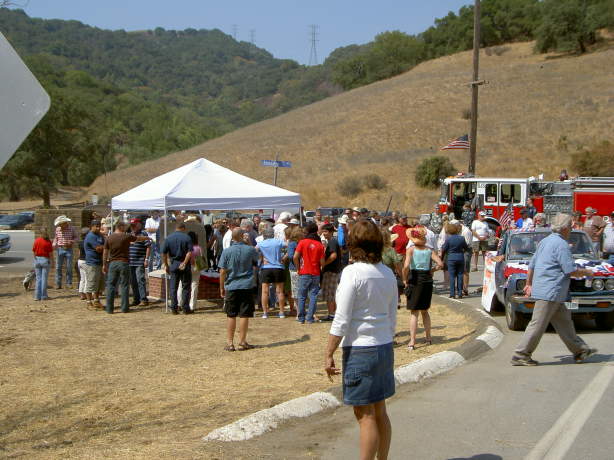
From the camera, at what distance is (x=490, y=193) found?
88.3ft

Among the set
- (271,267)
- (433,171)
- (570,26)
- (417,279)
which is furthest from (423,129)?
(417,279)

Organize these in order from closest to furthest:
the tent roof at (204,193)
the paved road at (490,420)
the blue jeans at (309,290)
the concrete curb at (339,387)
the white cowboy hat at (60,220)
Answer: the paved road at (490,420), the concrete curb at (339,387), the blue jeans at (309,290), the tent roof at (204,193), the white cowboy hat at (60,220)

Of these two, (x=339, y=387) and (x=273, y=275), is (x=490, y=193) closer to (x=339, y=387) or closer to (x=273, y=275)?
(x=273, y=275)

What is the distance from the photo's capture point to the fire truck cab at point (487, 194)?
26.5 m

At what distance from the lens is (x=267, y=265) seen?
40.0ft

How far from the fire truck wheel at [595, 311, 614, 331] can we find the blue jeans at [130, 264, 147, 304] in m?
8.43

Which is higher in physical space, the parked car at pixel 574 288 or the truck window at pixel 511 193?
the truck window at pixel 511 193

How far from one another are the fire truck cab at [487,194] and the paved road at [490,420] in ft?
62.1

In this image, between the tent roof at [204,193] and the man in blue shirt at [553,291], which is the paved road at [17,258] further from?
the man in blue shirt at [553,291]

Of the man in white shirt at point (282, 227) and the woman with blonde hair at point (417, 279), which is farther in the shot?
the man in white shirt at point (282, 227)

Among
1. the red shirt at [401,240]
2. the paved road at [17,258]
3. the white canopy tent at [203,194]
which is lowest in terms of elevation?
the paved road at [17,258]

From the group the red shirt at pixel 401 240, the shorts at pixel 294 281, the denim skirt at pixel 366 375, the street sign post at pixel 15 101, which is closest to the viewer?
the street sign post at pixel 15 101

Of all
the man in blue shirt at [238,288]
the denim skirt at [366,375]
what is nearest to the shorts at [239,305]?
the man in blue shirt at [238,288]

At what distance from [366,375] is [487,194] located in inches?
928
